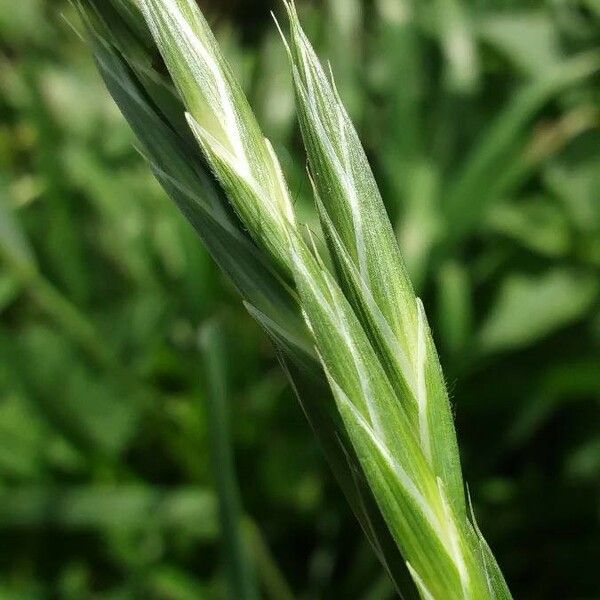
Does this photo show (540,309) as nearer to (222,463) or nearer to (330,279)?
(222,463)

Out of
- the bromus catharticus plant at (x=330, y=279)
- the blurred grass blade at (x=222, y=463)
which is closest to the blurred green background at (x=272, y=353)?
the blurred grass blade at (x=222, y=463)

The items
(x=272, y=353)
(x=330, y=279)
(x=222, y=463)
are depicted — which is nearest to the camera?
(x=330, y=279)

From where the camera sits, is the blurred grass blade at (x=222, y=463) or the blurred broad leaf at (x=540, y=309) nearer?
the blurred grass blade at (x=222, y=463)

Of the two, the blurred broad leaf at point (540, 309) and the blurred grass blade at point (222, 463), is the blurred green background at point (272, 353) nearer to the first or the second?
the blurred broad leaf at point (540, 309)

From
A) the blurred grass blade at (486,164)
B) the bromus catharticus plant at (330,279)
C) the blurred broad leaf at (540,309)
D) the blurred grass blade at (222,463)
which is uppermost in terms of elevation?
the bromus catharticus plant at (330,279)

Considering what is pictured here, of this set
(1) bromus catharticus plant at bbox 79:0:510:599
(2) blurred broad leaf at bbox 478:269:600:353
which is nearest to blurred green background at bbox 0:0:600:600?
(2) blurred broad leaf at bbox 478:269:600:353

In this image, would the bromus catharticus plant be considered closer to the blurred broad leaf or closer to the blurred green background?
the blurred green background

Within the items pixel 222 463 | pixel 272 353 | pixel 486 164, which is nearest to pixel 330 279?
pixel 222 463
